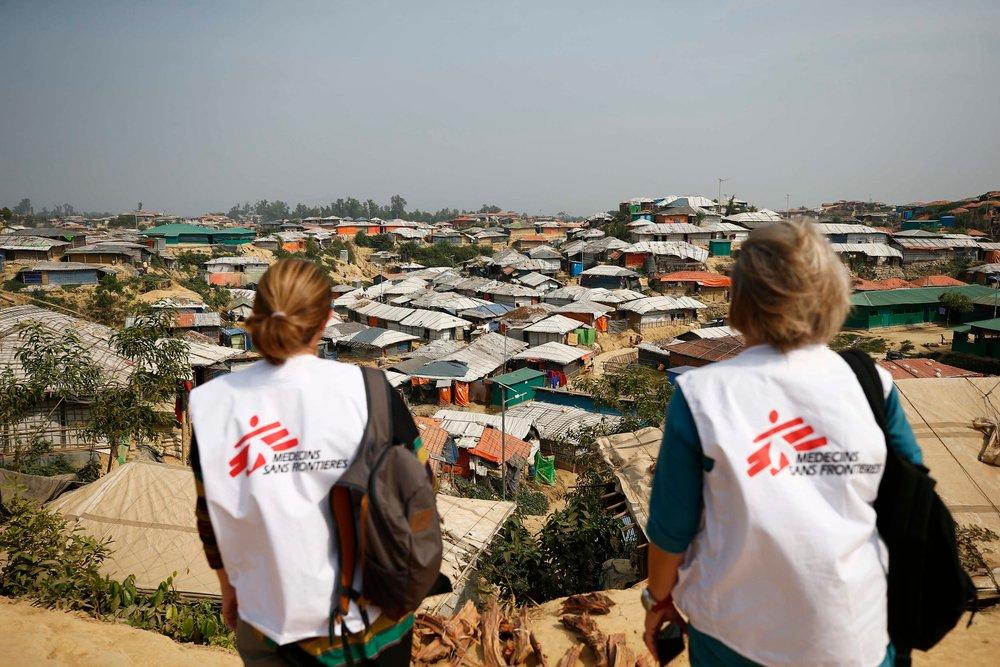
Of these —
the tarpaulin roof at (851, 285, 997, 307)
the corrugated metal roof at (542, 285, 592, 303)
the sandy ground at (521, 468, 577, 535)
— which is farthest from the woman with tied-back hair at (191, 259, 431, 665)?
the corrugated metal roof at (542, 285, 592, 303)

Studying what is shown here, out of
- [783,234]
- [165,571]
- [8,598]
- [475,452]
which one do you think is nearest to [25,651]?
[8,598]

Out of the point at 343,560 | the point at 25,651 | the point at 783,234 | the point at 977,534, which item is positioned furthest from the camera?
the point at 977,534

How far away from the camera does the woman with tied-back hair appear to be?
56.7 inches

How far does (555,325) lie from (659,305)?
5534 mm

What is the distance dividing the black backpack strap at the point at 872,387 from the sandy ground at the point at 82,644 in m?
3.63

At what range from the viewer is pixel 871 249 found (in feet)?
116

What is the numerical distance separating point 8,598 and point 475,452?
9.61 m

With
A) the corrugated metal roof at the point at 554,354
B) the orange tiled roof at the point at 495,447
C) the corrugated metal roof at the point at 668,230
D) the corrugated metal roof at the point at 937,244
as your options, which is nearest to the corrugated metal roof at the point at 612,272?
the corrugated metal roof at the point at 668,230

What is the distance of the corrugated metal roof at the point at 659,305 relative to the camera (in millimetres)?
26938

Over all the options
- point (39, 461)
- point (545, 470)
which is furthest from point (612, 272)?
point (39, 461)

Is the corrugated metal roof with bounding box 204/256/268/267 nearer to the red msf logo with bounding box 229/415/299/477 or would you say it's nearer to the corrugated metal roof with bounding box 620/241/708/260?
the corrugated metal roof with bounding box 620/241/708/260

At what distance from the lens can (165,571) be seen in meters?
5.27

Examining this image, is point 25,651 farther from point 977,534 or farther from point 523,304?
point 523,304

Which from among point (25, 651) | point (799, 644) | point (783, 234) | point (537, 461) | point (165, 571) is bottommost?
point (537, 461)
